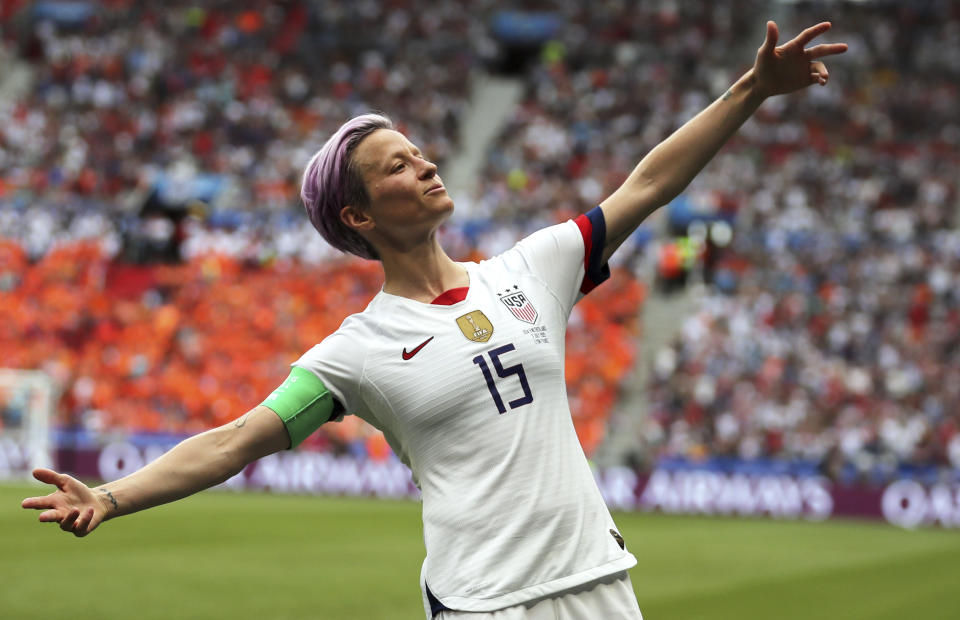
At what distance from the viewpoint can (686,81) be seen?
2936 centimetres

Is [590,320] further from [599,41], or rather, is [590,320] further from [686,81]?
[599,41]

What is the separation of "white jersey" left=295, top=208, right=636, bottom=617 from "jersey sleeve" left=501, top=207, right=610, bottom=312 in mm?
51

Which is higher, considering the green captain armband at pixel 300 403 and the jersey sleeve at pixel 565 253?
the jersey sleeve at pixel 565 253

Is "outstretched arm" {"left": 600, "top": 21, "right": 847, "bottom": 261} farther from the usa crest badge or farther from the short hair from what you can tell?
the short hair

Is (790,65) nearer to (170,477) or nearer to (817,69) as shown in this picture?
(817,69)

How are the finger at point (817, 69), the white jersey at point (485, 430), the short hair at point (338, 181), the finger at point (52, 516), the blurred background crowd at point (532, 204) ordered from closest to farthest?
the finger at point (52, 516) → the white jersey at point (485, 430) → the short hair at point (338, 181) → the finger at point (817, 69) → the blurred background crowd at point (532, 204)

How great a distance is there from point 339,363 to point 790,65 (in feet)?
5.33

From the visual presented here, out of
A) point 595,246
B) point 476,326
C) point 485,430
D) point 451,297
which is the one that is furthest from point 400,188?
point 485,430

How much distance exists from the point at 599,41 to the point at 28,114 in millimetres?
15404

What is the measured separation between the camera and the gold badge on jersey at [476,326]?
3318 mm

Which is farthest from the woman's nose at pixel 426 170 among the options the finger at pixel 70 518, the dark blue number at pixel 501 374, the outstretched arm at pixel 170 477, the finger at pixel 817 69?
the finger at pixel 70 518

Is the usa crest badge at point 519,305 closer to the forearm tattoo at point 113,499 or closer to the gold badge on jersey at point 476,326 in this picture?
the gold badge on jersey at point 476,326

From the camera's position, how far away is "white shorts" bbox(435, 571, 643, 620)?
10.2 ft

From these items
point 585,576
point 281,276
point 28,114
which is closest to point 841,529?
point 281,276
